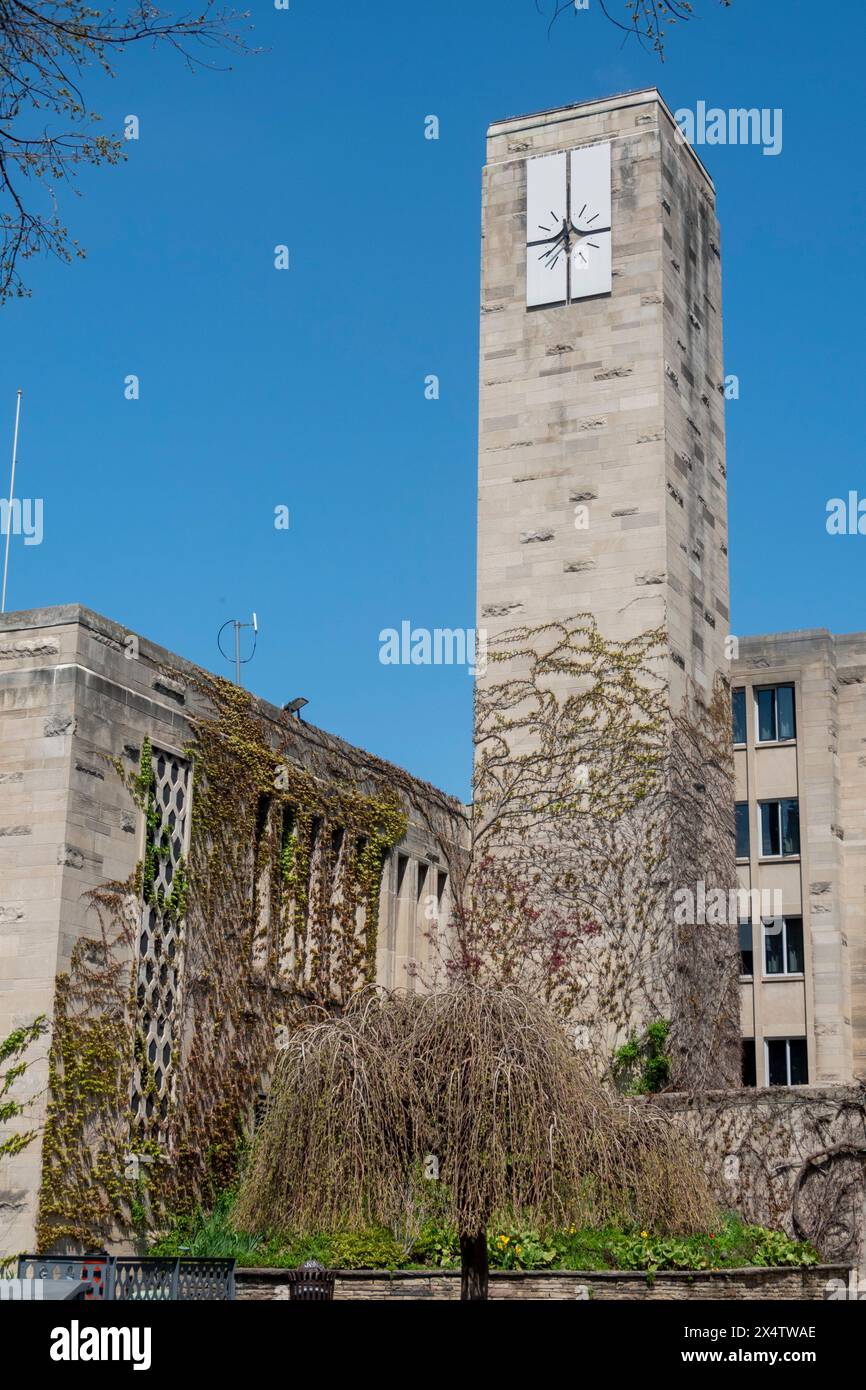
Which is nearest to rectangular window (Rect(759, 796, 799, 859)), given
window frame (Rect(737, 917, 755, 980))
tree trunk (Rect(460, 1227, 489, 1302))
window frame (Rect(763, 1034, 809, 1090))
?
window frame (Rect(737, 917, 755, 980))

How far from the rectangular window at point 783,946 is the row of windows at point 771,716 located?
387 cm

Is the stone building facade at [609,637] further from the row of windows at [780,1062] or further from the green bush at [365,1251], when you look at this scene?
the green bush at [365,1251]

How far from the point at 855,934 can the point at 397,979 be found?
43.1 feet

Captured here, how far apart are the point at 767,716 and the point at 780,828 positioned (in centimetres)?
245

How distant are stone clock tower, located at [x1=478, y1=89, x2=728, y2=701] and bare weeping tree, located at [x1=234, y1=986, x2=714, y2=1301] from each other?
14.0 metres

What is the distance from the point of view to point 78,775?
19.5 meters

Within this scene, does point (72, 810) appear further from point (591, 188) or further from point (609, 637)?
point (591, 188)

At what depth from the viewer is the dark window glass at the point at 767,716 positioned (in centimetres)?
3666

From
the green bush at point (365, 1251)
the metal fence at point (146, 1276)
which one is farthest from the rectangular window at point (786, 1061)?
the metal fence at point (146, 1276)

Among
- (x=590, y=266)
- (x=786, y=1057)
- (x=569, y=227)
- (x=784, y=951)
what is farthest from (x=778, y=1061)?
(x=569, y=227)

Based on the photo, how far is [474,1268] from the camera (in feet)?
48.9

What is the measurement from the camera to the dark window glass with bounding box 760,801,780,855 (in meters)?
36.1
